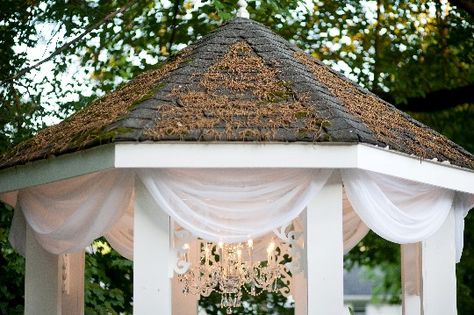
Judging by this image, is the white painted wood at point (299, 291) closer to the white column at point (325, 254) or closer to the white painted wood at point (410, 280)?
the white painted wood at point (410, 280)

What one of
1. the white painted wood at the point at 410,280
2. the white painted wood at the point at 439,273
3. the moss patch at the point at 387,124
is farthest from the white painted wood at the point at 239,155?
the white painted wood at the point at 410,280

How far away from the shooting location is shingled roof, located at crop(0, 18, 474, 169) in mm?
8867

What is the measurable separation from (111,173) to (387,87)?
10.2m

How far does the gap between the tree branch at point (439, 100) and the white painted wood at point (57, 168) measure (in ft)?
29.5

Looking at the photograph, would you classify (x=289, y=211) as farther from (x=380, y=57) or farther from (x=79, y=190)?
(x=380, y=57)

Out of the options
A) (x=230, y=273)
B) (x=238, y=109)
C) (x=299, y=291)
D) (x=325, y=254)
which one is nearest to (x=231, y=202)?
(x=238, y=109)

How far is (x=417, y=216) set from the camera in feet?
32.5

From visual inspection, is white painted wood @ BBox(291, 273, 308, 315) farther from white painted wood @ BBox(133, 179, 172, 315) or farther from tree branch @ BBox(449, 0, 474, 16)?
tree branch @ BBox(449, 0, 474, 16)

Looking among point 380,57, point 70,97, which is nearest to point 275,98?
point 70,97

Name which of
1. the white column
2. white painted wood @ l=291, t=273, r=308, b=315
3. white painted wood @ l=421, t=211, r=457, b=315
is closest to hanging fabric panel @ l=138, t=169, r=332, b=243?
the white column

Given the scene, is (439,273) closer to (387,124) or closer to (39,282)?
(387,124)

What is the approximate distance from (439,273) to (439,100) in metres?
8.48

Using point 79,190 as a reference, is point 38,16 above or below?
above

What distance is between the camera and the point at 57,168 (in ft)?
31.5
